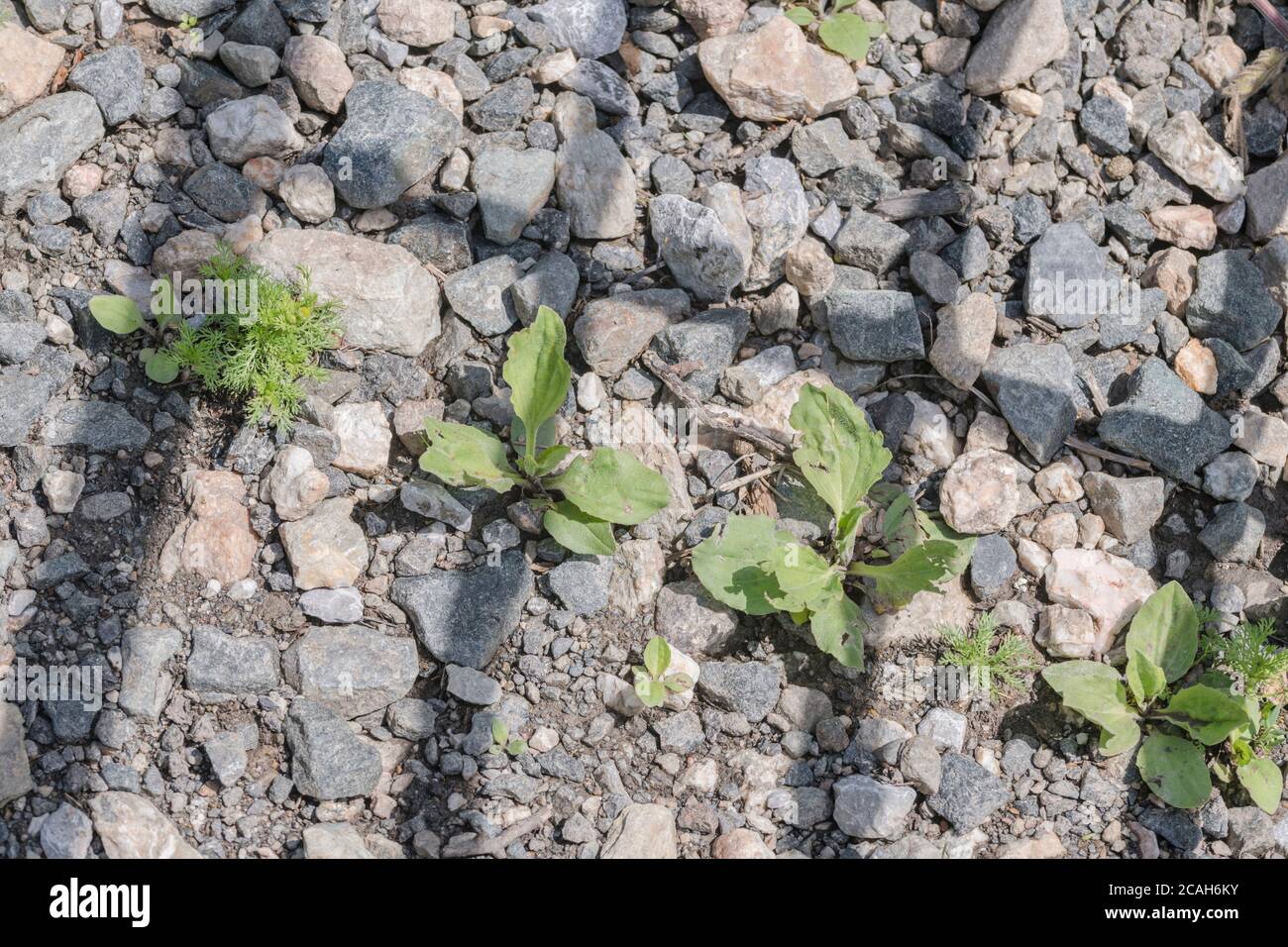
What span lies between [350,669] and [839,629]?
1458 millimetres

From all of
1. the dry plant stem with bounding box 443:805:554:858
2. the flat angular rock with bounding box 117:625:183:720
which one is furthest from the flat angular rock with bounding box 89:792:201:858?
the dry plant stem with bounding box 443:805:554:858

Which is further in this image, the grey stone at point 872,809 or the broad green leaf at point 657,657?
the broad green leaf at point 657,657

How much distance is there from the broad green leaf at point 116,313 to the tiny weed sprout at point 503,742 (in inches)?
67.0

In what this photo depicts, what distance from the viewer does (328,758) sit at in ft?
10.5

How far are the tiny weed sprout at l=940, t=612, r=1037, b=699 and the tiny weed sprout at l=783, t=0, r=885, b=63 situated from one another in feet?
7.10

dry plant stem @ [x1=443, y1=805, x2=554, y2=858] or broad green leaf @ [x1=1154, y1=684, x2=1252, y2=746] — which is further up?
broad green leaf @ [x1=1154, y1=684, x2=1252, y2=746]

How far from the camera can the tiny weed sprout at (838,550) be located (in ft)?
11.2

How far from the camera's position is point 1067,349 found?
158 inches

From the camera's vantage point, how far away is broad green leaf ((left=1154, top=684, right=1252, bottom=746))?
3.36 metres

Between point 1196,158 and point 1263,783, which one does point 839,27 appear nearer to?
point 1196,158

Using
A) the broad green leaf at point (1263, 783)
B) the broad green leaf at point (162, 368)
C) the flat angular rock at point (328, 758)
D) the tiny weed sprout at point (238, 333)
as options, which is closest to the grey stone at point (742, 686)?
the flat angular rock at point (328, 758)

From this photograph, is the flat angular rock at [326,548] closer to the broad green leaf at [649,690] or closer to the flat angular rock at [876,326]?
the broad green leaf at [649,690]

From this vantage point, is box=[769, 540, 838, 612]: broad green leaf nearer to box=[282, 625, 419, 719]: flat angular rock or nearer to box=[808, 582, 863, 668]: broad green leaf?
box=[808, 582, 863, 668]: broad green leaf

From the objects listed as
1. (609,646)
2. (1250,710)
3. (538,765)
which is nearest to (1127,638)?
(1250,710)
